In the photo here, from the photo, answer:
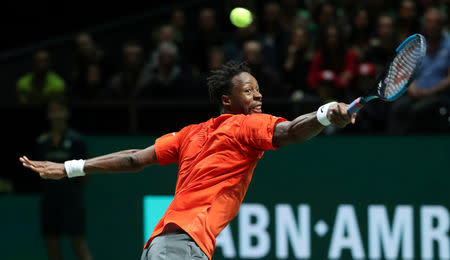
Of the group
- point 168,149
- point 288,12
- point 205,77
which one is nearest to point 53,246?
point 205,77

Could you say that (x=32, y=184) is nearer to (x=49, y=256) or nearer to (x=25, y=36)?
(x=49, y=256)

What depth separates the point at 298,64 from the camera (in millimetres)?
9414

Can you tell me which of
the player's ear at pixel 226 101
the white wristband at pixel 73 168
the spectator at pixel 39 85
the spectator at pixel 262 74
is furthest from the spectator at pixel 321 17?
the white wristband at pixel 73 168

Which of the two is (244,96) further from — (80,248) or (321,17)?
(321,17)

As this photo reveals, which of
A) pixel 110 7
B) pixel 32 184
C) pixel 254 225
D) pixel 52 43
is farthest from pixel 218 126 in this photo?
pixel 110 7

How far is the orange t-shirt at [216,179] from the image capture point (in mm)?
4672

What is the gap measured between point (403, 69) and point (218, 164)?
1.32 meters

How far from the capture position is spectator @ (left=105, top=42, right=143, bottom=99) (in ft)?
32.1

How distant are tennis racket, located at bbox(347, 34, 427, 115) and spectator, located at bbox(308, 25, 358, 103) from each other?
4107 millimetres

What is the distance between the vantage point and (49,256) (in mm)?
9094

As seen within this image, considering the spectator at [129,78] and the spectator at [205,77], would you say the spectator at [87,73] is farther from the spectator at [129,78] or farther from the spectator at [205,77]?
the spectator at [205,77]

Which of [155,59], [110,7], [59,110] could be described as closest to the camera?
[59,110]

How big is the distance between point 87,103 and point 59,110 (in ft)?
1.23

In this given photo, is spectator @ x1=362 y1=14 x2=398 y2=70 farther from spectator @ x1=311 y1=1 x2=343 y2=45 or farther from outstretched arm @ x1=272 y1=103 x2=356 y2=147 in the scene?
outstretched arm @ x1=272 y1=103 x2=356 y2=147
